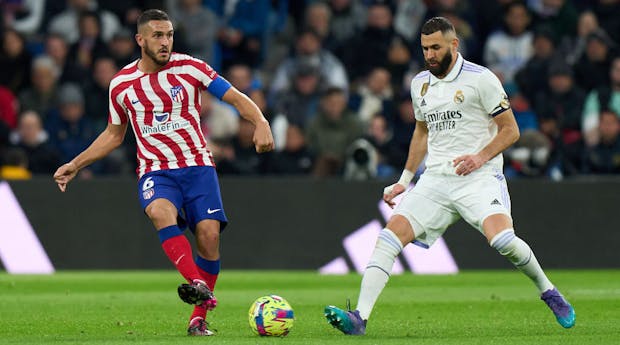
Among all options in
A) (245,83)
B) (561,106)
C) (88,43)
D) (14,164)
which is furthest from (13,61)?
(561,106)

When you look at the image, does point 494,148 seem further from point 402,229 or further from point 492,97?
point 402,229

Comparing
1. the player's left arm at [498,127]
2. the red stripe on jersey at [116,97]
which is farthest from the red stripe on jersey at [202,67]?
the player's left arm at [498,127]

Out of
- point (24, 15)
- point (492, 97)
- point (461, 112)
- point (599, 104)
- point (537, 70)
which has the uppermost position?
point (492, 97)

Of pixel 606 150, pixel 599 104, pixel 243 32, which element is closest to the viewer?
pixel 606 150

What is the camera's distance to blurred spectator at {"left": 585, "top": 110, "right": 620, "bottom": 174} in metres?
18.6

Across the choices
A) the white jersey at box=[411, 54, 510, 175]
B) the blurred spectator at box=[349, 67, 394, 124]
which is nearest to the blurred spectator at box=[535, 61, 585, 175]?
the blurred spectator at box=[349, 67, 394, 124]

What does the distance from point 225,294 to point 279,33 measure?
823 centimetres

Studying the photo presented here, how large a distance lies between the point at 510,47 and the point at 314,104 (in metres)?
3.18

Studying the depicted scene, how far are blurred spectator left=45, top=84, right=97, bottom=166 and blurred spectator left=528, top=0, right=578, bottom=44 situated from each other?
716 cm

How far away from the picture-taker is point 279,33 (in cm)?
2141

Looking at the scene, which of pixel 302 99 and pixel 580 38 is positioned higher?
pixel 580 38

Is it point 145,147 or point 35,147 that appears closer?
point 145,147

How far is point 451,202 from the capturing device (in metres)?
9.73

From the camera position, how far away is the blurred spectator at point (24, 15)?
20953mm
